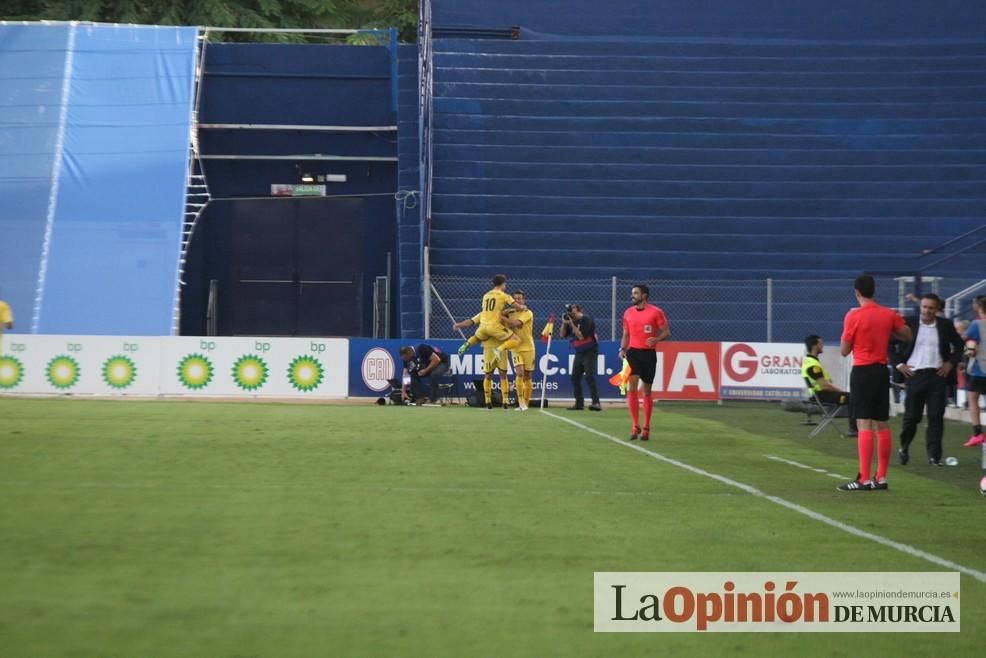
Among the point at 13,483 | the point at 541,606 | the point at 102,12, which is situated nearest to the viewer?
the point at 541,606

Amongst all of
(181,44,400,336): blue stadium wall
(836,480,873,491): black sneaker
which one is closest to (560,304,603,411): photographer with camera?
(181,44,400,336): blue stadium wall

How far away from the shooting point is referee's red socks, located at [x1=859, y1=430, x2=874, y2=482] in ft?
41.4

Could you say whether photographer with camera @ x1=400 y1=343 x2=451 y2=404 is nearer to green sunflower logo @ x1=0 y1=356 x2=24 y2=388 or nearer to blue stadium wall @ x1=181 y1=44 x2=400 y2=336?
green sunflower logo @ x1=0 y1=356 x2=24 y2=388

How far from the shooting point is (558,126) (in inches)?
1372

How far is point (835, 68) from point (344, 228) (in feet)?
42.8

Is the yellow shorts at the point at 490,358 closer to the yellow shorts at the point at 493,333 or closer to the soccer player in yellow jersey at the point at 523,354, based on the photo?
the yellow shorts at the point at 493,333

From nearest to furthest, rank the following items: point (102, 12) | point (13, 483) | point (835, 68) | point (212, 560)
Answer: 1. point (212, 560)
2. point (13, 483)
3. point (835, 68)
4. point (102, 12)

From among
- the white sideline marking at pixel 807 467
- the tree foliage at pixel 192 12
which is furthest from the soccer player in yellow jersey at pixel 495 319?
the tree foliage at pixel 192 12

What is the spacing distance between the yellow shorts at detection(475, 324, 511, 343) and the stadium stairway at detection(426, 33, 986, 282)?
7742 millimetres

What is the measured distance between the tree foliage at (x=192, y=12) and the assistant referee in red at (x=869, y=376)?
3305 cm

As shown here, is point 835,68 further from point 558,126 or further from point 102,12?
point 102,12

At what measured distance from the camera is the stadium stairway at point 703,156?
107 ft

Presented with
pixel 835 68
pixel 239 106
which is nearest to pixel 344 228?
pixel 239 106

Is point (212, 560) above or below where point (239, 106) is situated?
below
